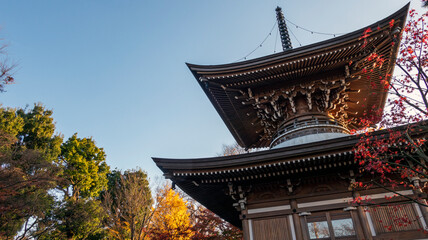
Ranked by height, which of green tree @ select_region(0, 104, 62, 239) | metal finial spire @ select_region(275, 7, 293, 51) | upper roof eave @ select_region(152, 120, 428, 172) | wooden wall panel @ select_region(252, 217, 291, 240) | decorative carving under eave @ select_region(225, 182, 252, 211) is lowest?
wooden wall panel @ select_region(252, 217, 291, 240)

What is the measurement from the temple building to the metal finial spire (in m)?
3.05

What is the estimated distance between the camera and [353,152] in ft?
21.1

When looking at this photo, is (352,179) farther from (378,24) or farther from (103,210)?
(103,210)

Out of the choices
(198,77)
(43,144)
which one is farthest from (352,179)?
(43,144)

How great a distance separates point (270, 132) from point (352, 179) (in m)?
4.94

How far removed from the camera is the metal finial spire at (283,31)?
11.8 m

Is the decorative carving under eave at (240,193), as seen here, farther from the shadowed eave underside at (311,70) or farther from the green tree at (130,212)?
the green tree at (130,212)

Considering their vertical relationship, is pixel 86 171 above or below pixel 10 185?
above

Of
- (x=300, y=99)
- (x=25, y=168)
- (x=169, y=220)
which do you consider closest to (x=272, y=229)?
(x=300, y=99)

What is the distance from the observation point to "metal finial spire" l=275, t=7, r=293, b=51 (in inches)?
464

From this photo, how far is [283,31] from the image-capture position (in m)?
12.2

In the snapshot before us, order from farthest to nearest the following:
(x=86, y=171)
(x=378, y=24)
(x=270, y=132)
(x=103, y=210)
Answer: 1. (x=86, y=171)
2. (x=103, y=210)
3. (x=270, y=132)
4. (x=378, y=24)

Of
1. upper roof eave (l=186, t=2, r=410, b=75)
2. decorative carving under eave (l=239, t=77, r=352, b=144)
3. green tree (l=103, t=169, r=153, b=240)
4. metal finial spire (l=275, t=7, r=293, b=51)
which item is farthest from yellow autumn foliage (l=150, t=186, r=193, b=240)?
metal finial spire (l=275, t=7, r=293, b=51)

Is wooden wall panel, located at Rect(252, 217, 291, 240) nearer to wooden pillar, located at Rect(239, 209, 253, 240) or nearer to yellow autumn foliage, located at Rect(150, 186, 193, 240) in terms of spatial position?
wooden pillar, located at Rect(239, 209, 253, 240)
